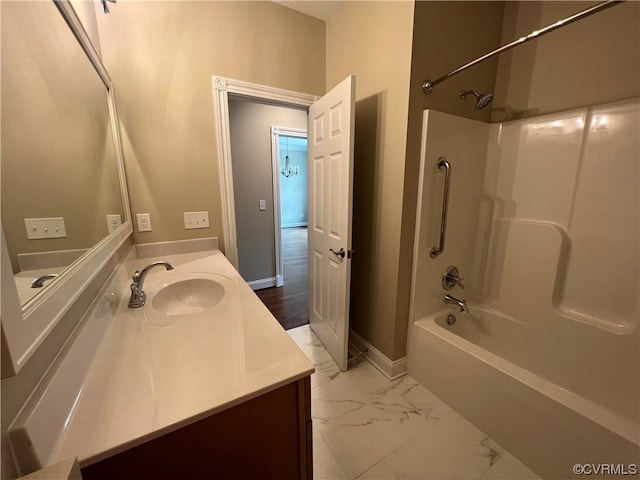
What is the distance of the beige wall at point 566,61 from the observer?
49.0 inches

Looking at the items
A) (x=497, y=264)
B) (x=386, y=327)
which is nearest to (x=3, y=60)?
(x=386, y=327)

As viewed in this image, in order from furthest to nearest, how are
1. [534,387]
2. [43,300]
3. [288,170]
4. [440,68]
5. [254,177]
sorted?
1. [288,170]
2. [254,177]
3. [440,68]
4. [534,387]
5. [43,300]

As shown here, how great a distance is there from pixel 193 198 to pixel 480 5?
2.16 meters

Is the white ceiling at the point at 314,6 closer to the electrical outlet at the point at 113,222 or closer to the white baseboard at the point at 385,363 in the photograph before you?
the electrical outlet at the point at 113,222

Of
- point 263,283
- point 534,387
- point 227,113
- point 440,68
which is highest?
point 440,68

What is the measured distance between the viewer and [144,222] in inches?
62.7

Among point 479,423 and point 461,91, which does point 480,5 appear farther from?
point 479,423

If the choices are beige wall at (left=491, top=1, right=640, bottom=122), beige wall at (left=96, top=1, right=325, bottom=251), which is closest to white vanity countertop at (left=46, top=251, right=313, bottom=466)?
beige wall at (left=96, top=1, right=325, bottom=251)

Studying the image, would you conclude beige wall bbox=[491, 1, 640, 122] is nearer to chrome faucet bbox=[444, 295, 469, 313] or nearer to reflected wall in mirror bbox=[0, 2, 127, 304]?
chrome faucet bbox=[444, 295, 469, 313]

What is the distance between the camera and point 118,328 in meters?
0.85

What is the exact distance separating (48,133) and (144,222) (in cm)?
100

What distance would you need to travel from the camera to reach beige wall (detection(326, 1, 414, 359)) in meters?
1.41

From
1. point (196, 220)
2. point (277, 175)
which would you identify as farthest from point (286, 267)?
point (196, 220)

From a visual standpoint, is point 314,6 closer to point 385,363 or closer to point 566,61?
point 566,61
